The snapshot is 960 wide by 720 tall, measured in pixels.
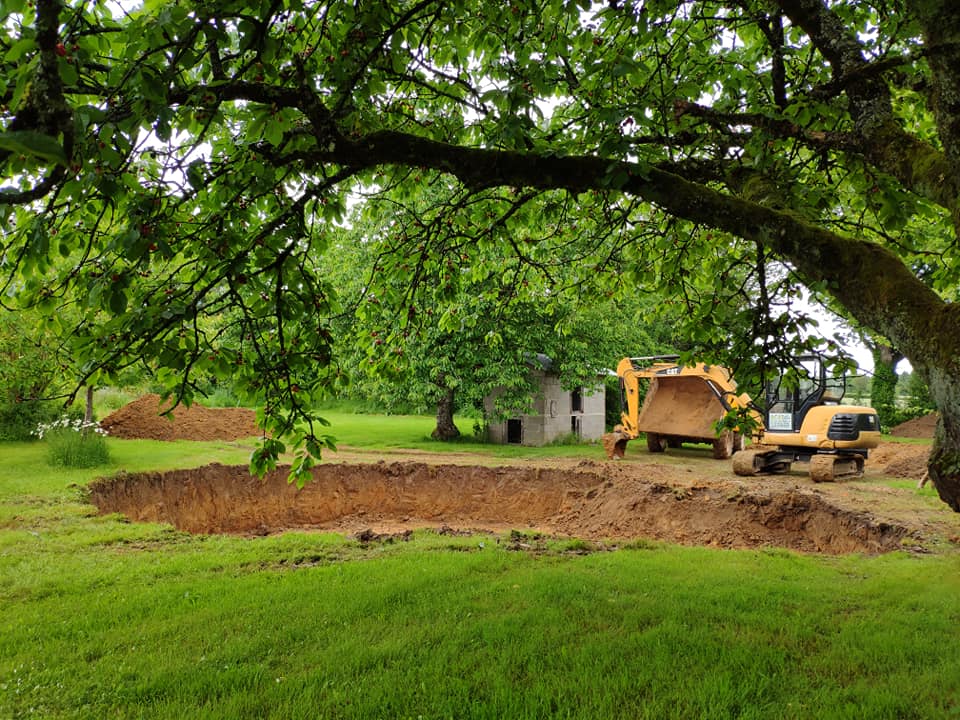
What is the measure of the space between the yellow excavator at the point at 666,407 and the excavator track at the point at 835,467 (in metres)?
3.36

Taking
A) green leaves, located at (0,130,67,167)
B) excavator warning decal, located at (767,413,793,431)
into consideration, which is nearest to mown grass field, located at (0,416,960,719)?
green leaves, located at (0,130,67,167)

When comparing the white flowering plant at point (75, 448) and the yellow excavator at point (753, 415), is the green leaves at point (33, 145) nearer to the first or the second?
the yellow excavator at point (753, 415)

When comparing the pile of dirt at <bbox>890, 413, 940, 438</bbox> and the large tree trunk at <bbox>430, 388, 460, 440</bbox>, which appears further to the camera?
the pile of dirt at <bbox>890, 413, 940, 438</bbox>

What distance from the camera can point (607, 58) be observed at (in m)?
5.22

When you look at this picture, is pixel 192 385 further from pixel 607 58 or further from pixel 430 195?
pixel 430 195

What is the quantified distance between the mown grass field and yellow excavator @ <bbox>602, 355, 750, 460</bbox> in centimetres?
991

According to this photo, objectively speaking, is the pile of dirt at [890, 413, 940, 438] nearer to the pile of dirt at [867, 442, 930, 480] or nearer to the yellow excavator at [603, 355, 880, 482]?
the pile of dirt at [867, 442, 930, 480]

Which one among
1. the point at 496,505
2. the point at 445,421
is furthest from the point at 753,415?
the point at 445,421

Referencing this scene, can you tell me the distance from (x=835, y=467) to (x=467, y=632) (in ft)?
39.0

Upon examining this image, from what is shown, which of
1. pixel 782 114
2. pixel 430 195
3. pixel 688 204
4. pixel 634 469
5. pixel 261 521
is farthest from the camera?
pixel 430 195

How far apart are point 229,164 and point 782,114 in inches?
164

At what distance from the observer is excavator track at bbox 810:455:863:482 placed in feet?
41.9

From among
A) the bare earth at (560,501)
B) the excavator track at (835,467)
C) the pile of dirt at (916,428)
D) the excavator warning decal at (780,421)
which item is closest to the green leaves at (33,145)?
the bare earth at (560,501)

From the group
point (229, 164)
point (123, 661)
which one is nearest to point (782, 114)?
point (229, 164)
